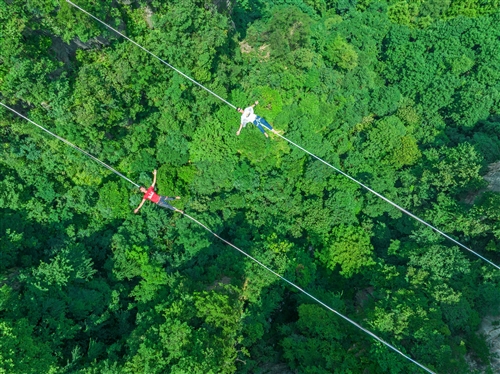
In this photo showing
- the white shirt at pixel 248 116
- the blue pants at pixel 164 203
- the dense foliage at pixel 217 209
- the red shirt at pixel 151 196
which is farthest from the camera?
the blue pants at pixel 164 203

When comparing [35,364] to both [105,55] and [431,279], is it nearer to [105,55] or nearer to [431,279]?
[105,55]

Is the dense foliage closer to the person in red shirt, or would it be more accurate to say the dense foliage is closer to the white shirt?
the person in red shirt

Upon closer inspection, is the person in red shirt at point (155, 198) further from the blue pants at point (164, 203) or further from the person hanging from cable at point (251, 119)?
Result: the person hanging from cable at point (251, 119)

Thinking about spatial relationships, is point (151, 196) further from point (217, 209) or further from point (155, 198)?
point (217, 209)

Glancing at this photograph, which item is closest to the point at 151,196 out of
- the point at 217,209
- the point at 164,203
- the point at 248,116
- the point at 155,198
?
the point at 155,198

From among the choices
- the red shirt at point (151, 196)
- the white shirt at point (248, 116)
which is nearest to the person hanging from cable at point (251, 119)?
the white shirt at point (248, 116)

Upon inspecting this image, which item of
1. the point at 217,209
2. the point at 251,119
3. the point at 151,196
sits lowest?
the point at 151,196

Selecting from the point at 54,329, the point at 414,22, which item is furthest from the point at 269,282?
the point at 414,22

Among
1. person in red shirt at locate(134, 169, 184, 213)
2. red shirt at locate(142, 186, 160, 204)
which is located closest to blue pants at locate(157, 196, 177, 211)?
person in red shirt at locate(134, 169, 184, 213)

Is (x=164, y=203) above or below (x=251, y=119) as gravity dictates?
below
